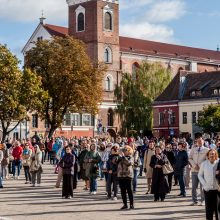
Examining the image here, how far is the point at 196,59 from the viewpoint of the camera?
10331 cm

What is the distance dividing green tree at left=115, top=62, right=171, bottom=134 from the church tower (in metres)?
5.92

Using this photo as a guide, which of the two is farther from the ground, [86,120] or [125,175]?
[86,120]

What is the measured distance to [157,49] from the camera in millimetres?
100000

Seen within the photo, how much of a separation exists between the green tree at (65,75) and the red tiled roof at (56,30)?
28.7 metres

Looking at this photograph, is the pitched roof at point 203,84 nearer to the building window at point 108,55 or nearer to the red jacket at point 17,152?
the building window at point 108,55

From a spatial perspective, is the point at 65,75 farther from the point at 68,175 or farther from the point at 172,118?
the point at 68,175

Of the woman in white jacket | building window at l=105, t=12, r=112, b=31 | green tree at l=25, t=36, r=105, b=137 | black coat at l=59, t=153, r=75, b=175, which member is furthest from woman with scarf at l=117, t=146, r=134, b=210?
building window at l=105, t=12, r=112, b=31

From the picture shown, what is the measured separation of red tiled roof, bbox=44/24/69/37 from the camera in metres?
89.6

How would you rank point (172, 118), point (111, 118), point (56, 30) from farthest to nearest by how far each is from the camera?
point (56, 30), point (111, 118), point (172, 118)

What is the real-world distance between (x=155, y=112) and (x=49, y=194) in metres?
55.3

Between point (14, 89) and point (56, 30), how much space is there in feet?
147

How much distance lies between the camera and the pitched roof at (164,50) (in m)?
95.7

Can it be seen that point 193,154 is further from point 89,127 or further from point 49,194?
point 89,127

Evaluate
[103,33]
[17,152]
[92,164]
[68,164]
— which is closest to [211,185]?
[68,164]
